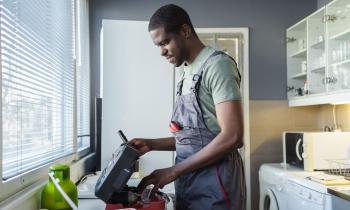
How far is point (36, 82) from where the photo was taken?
1.68 m

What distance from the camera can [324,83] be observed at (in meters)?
2.73

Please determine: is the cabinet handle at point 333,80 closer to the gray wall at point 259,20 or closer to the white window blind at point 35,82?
the gray wall at point 259,20

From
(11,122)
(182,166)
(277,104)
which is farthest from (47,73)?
(277,104)

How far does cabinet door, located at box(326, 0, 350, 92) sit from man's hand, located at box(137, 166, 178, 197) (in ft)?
5.77

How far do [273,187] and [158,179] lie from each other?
6.04 feet

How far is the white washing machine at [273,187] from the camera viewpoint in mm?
2609

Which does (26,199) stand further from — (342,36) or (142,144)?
(342,36)

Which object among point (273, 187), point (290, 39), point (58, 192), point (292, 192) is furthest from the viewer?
point (290, 39)

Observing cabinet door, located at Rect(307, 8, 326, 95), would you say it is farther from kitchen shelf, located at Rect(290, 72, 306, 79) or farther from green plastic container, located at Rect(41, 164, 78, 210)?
green plastic container, located at Rect(41, 164, 78, 210)

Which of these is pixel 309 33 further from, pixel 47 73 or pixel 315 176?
pixel 47 73

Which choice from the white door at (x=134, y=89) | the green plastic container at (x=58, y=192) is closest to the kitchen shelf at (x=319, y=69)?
the white door at (x=134, y=89)

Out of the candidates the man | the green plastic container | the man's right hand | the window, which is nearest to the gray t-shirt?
the man

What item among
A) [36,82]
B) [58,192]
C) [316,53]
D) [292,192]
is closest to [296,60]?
[316,53]

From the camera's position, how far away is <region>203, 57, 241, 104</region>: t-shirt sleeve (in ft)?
3.90
